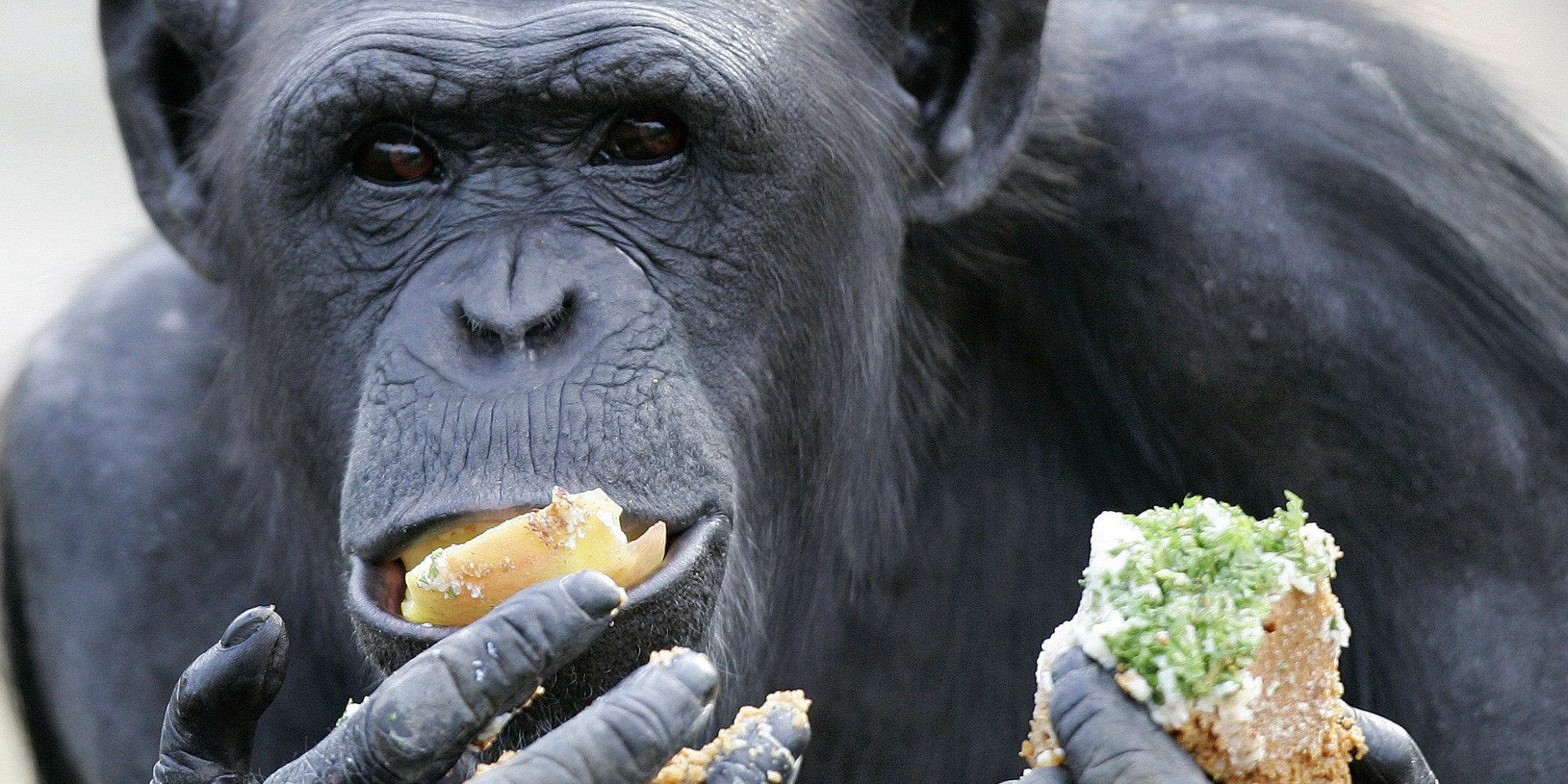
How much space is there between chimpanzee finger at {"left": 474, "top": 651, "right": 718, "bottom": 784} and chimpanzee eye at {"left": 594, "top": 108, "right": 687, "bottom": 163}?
108cm

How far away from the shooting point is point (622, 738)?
2246 millimetres

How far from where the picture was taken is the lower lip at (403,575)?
8.27 feet

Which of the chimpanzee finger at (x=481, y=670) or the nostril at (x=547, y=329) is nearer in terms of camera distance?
the chimpanzee finger at (x=481, y=670)

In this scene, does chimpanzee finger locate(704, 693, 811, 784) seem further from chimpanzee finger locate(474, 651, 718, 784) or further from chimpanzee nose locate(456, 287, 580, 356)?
chimpanzee nose locate(456, 287, 580, 356)

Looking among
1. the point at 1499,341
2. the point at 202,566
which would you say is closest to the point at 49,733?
the point at 202,566

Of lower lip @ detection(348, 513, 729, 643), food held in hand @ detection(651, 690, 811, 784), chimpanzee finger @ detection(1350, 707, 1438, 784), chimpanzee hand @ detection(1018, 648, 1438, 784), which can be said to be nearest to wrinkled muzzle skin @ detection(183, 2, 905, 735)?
lower lip @ detection(348, 513, 729, 643)

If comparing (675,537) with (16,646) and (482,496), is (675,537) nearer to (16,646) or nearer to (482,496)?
(482,496)

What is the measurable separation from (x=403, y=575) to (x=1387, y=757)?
1.44m

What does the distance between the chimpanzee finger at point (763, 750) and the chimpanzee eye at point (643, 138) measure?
1.06 metres

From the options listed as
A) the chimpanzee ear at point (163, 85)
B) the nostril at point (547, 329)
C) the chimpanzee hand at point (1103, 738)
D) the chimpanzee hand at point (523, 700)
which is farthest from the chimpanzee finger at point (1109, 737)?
the chimpanzee ear at point (163, 85)

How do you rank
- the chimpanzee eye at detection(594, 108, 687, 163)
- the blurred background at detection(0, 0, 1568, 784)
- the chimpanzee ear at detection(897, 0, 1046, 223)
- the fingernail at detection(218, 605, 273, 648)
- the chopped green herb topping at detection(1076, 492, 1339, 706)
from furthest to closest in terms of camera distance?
the blurred background at detection(0, 0, 1568, 784), the chimpanzee ear at detection(897, 0, 1046, 223), the chimpanzee eye at detection(594, 108, 687, 163), the fingernail at detection(218, 605, 273, 648), the chopped green herb topping at detection(1076, 492, 1339, 706)

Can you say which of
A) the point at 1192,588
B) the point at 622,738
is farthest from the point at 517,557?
the point at 1192,588

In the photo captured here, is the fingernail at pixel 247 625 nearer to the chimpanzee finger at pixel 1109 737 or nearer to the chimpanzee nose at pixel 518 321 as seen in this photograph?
the chimpanzee nose at pixel 518 321

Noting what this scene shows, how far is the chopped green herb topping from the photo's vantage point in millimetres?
2352
